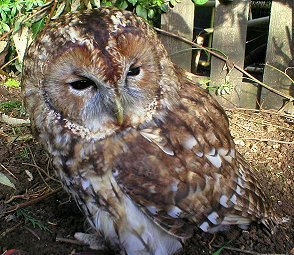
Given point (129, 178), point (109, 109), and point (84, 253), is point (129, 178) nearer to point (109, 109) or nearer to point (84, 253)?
point (109, 109)

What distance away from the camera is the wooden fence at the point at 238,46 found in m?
3.48

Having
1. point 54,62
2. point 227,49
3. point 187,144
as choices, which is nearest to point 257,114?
point 227,49

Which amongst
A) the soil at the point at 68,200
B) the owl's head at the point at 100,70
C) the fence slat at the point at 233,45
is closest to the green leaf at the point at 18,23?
the soil at the point at 68,200

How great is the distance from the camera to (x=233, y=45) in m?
3.62

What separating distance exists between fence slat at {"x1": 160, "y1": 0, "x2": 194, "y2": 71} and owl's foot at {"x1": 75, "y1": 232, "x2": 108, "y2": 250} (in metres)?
1.86

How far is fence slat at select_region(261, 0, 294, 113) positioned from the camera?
3426 mm

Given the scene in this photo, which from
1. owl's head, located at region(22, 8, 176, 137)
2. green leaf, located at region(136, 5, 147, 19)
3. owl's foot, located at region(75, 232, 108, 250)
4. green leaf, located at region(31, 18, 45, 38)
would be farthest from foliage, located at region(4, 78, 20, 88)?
owl's head, located at region(22, 8, 176, 137)

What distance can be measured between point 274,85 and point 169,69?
6.16ft

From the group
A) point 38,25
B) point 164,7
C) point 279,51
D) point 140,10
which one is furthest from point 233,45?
point 38,25

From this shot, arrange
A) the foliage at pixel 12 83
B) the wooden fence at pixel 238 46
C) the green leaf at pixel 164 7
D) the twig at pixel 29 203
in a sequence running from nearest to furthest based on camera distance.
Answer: the twig at pixel 29 203 → the wooden fence at pixel 238 46 → the green leaf at pixel 164 7 → the foliage at pixel 12 83

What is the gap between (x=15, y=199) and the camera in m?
2.68

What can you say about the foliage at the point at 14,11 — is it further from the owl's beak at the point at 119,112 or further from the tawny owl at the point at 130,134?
the owl's beak at the point at 119,112

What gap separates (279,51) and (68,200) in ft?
→ 6.49

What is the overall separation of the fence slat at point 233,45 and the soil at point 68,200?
1.02ft
